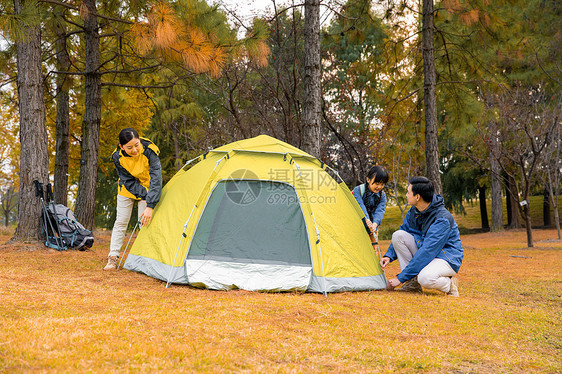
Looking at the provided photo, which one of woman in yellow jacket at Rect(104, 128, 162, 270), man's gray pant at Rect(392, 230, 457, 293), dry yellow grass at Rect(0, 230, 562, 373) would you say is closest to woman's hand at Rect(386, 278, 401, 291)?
dry yellow grass at Rect(0, 230, 562, 373)

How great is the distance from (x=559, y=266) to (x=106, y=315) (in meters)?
6.98

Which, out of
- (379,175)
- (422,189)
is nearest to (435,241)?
(422,189)

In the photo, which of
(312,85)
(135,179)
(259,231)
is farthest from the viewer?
(312,85)

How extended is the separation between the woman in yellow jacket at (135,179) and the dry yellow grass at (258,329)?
0.61 m

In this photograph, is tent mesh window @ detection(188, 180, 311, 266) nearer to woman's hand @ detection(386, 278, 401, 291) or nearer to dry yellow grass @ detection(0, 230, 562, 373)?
dry yellow grass @ detection(0, 230, 562, 373)

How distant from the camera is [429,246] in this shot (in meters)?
4.22

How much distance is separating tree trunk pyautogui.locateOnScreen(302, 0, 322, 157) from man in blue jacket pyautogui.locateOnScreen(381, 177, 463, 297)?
8.08 ft

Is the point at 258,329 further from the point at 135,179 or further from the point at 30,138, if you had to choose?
the point at 30,138

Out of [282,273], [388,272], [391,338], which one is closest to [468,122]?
[388,272]

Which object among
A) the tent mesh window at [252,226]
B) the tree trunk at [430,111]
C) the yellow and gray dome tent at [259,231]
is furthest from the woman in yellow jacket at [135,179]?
the tree trunk at [430,111]

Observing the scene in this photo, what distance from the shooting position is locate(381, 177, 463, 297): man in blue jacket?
4242 mm

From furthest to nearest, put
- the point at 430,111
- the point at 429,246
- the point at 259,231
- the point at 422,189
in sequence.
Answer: the point at 430,111
the point at 259,231
the point at 422,189
the point at 429,246

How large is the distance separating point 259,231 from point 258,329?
1.77 m

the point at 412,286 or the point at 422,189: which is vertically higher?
the point at 422,189
